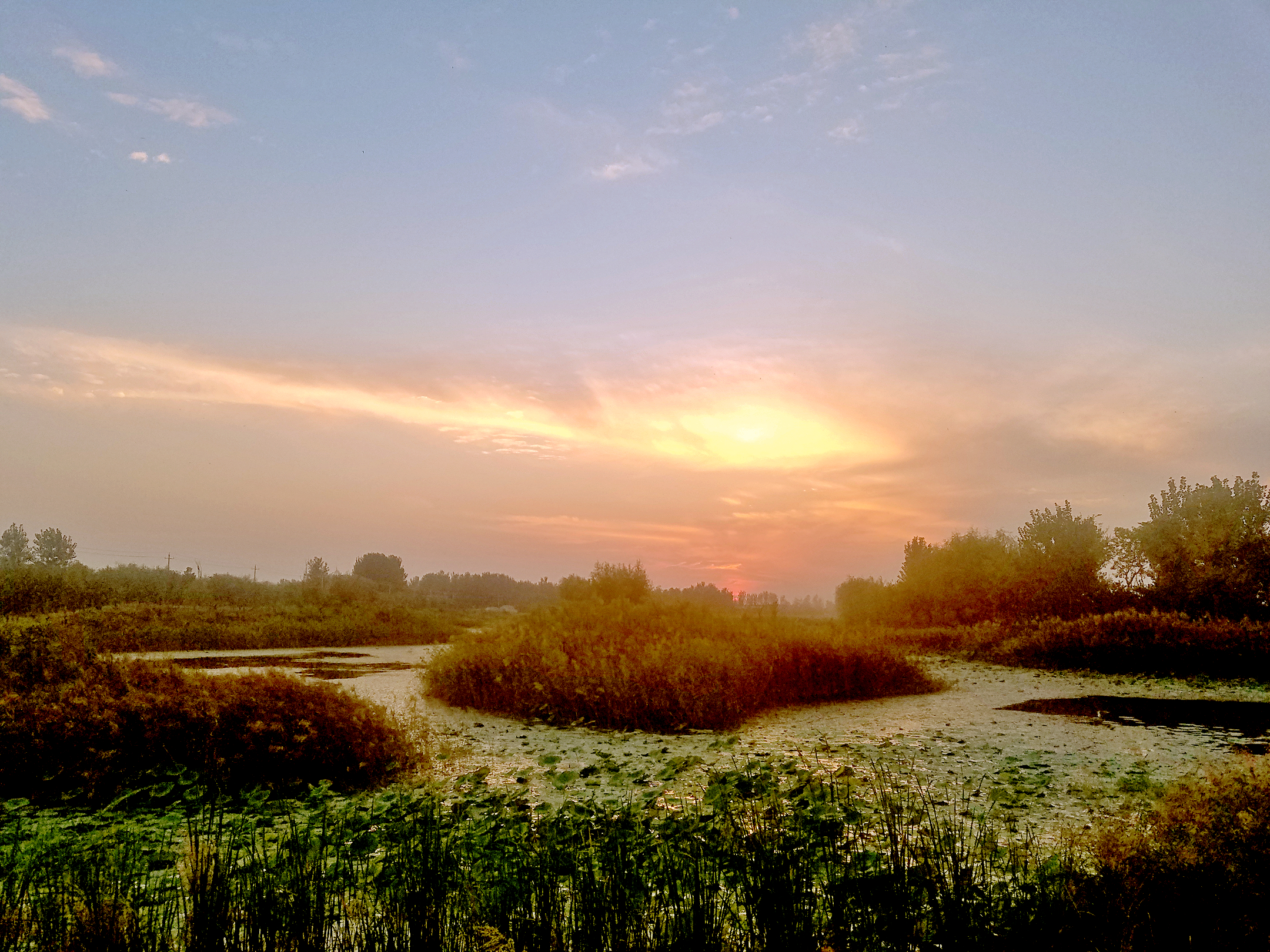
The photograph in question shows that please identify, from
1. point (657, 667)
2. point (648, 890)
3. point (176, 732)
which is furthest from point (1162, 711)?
point (176, 732)

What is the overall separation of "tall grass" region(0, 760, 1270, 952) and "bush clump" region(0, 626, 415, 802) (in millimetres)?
2029

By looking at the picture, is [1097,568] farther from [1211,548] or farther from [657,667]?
[657,667]

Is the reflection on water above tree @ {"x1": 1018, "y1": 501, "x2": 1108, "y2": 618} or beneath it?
beneath

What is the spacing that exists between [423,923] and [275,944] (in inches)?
28.0

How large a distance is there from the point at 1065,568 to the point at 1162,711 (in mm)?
15429

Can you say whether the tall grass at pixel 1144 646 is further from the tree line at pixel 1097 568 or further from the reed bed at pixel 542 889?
the reed bed at pixel 542 889

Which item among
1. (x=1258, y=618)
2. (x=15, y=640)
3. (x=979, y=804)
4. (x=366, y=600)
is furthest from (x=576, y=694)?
(x=366, y=600)

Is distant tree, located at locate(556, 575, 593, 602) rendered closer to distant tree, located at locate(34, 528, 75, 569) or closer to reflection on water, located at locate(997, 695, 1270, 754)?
reflection on water, located at locate(997, 695, 1270, 754)

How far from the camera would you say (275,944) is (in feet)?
12.7

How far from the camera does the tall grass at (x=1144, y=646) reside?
17.4 metres

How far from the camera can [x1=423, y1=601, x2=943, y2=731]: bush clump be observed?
1128 cm

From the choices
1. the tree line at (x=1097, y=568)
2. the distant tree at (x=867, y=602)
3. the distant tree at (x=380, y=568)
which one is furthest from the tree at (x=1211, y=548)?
the distant tree at (x=380, y=568)

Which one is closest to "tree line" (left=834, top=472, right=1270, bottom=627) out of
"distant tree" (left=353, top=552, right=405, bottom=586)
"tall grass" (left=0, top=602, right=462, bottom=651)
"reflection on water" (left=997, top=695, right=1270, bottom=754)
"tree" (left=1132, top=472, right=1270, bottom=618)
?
"tree" (left=1132, top=472, right=1270, bottom=618)

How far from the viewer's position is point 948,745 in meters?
9.30
